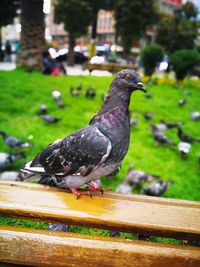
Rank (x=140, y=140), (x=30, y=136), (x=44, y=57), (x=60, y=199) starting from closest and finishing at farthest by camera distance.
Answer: (x=60, y=199) → (x=30, y=136) → (x=140, y=140) → (x=44, y=57)

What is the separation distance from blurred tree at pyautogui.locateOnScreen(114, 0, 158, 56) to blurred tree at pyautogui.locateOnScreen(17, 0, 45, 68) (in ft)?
51.3

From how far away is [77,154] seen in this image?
2719mm

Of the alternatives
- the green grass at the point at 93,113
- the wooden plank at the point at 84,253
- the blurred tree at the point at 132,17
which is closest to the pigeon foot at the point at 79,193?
the wooden plank at the point at 84,253

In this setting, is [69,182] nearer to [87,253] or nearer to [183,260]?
[87,253]

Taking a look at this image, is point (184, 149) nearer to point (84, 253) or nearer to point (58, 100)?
point (58, 100)

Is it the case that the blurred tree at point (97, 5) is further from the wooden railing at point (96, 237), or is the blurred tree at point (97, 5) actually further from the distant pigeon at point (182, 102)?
the wooden railing at point (96, 237)

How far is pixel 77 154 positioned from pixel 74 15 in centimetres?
2223

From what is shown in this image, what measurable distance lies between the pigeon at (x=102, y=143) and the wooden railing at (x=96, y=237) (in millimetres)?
372

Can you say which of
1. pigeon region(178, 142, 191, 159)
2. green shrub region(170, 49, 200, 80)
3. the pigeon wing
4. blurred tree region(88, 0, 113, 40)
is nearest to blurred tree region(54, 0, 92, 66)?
blurred tree region(88, 0, 113, 40)

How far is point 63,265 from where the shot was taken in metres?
2.01

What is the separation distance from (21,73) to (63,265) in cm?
1340

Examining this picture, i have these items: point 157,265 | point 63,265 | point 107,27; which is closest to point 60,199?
point 63,265

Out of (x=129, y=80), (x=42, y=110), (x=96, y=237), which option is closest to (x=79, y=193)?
(x=96, y=237)

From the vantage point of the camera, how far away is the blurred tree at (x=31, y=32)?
15.0 metres
